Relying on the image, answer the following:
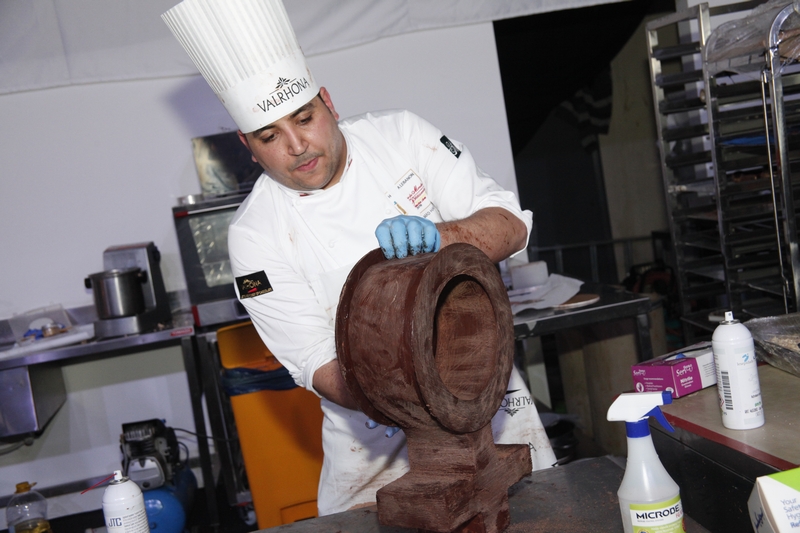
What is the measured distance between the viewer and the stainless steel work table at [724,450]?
1178 millimetres

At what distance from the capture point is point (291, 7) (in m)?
3.62

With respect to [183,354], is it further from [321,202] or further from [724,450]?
[724,450]

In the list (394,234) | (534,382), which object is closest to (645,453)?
(394,234)

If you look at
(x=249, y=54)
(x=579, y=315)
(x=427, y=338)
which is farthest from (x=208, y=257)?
(x=427, y=338)

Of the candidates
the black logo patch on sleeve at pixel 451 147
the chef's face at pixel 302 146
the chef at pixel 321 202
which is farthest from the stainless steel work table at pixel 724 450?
the chef's face at pixel 302 146

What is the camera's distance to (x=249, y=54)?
1672mm

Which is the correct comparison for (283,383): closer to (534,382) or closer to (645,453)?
(534,382)

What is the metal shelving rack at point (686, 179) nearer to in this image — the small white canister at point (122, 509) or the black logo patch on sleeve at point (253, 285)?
the black logo patch on sleeve at point (253, 285)

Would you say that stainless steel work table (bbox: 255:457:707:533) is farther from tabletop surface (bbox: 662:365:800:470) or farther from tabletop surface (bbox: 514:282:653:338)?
tabletop surface (bbox: 514:282:653:338)

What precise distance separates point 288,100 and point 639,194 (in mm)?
5135

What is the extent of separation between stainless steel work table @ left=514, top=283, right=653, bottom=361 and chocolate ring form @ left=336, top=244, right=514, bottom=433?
57.8 inches

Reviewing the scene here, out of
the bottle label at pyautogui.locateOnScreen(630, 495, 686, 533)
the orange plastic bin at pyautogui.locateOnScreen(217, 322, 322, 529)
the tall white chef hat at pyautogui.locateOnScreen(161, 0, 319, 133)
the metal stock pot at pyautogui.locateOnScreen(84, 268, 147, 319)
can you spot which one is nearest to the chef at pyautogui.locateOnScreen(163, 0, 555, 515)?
the tall white chef hat at pyautogui.locateOnScreen(161, 0, 319, 133)

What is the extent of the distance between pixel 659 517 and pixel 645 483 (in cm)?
5

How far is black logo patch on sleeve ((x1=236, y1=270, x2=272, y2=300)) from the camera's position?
5.71 ft
